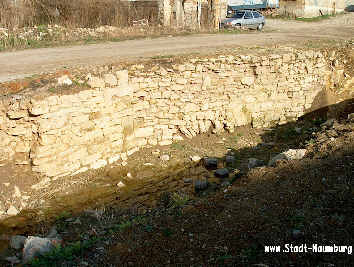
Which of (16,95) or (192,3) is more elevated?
(192,3)

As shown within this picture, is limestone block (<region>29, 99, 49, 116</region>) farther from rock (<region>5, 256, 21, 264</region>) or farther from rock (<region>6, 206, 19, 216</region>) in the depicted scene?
rock (<region>5, 256, 21, 264</region>)

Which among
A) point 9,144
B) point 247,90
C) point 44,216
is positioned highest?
point 247,90

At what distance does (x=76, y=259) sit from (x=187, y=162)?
445cm

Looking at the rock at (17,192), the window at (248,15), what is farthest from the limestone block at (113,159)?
the window at (248,15)

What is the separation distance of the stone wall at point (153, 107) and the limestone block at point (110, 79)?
0.02 metres

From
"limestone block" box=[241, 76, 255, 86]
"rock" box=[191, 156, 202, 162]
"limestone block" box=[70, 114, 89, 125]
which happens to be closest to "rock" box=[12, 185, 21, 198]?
"limestone block" box=[70, 114, 89, 125]

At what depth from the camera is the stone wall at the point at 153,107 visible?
6.86 m

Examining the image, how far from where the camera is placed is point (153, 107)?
8.71 metres

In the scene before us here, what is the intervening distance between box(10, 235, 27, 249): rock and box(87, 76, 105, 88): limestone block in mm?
3660

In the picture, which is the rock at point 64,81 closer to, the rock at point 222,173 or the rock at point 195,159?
the rock at point 195,159

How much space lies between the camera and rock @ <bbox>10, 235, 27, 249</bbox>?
5.30 metres

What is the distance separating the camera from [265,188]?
509 centimetres

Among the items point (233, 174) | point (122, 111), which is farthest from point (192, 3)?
point (233, 174)

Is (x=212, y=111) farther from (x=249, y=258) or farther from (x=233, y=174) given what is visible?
(x=249, y=258)
